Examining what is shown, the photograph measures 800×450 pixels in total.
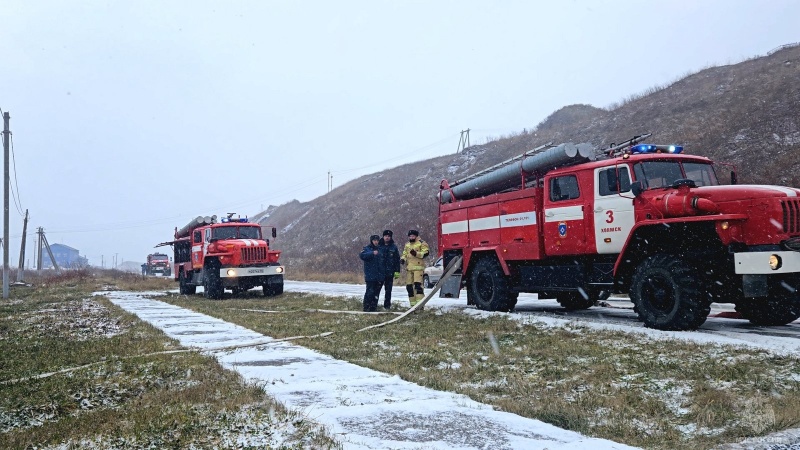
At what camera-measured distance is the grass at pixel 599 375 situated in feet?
13.8

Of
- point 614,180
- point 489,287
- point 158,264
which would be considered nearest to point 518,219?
point 489,287

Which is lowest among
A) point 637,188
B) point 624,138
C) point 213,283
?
point 213,283

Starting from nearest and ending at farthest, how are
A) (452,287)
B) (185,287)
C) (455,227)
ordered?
(452,287) < (455,227) < (185,287)

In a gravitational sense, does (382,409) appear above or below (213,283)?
below

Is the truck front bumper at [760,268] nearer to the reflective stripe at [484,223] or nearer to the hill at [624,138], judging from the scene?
the reflective stripe at [484,223]

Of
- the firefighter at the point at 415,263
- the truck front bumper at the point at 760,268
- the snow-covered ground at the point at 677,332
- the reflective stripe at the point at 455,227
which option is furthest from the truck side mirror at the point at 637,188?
the firefighter at the point at 415,263

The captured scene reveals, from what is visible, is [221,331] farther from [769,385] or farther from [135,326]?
[769,385]

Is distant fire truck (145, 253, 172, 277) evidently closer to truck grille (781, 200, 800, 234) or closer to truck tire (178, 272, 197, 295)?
truck tire (178, 272, 197, 295)

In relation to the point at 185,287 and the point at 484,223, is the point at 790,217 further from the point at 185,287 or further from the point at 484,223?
the point at 185,287

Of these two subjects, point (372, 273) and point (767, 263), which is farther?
point (372, 273)

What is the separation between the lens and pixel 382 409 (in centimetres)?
467

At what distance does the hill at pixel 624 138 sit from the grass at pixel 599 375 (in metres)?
20.5

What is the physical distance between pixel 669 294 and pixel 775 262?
4.71 ft

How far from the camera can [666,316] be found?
867 cm
